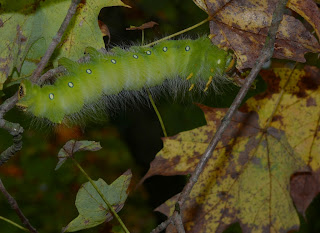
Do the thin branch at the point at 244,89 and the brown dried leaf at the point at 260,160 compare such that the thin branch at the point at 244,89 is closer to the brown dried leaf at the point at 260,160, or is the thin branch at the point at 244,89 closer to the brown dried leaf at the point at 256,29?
the brown dried leaf at the point at 256,29

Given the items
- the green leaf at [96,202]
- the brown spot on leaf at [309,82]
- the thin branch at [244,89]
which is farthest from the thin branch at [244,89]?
the brown spot on leaf at [309,82]

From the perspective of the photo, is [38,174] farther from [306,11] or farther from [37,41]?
[306,11]

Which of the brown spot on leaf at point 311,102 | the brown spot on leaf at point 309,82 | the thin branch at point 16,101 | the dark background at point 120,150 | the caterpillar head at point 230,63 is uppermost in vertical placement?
the thin branch at point 16,101

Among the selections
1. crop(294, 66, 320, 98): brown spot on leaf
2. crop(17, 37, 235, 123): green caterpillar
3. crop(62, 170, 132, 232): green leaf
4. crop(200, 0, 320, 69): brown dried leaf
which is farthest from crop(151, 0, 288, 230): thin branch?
crop(294, 66, 320, 98): brown spot on leaf

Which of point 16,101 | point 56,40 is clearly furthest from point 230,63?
point 16,101

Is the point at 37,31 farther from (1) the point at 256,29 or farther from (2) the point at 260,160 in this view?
(2) the point at 260,160

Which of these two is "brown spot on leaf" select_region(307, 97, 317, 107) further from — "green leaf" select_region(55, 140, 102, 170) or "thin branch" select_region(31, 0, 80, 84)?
"thin branch" select_region(31, 0, 80, 84)

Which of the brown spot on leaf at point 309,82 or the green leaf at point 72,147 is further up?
the green leaf at point 72,147

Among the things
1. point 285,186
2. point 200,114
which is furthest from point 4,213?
point 285,186
